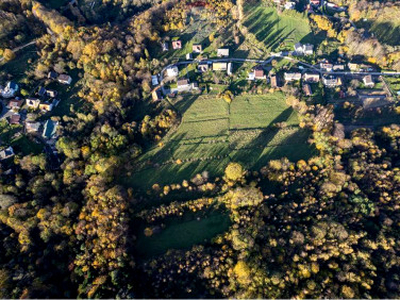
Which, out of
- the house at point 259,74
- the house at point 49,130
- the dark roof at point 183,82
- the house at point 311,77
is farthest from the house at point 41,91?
the house at point 311,77

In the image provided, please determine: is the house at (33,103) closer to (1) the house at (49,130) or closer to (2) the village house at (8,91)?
(2) the village house at (8,91)

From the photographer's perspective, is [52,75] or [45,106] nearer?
[45,106]

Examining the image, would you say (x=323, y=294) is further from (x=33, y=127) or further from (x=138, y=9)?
(x=138, y=9)

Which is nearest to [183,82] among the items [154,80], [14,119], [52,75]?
[154,80]

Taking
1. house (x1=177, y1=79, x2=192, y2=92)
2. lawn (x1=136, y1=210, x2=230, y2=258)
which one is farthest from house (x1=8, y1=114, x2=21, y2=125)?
lawn (x1=136, y1=210, x2=230, y2=258)

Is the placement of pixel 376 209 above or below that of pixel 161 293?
above

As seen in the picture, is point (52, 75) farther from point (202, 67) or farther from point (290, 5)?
point (290, 5)

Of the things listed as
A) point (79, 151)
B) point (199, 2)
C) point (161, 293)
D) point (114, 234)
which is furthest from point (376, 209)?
point (199, 2)
